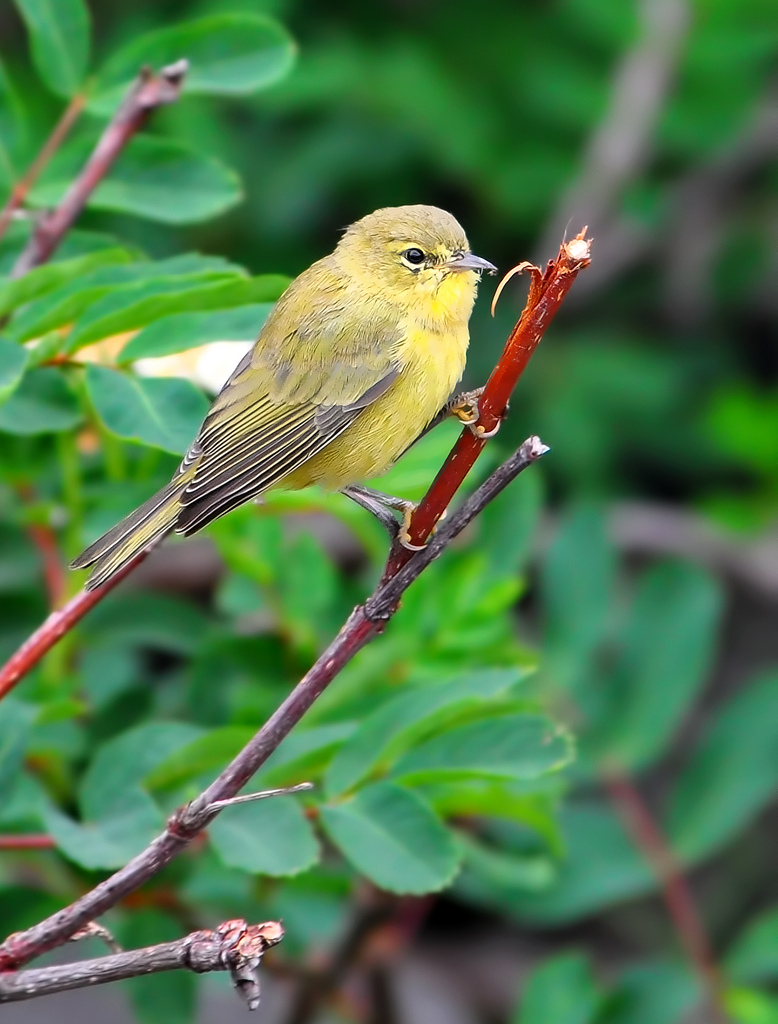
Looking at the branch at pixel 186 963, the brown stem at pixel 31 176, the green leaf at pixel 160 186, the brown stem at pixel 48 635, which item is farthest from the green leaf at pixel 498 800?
the brown stem at pixel 31 176

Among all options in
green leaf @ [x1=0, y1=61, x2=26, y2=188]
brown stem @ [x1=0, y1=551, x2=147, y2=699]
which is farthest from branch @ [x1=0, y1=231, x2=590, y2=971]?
green leaf @ [x1=0, y1=61, x2=26, y2=188]

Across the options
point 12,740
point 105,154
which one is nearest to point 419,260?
point 105,154

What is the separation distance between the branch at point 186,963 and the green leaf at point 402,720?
68 cm

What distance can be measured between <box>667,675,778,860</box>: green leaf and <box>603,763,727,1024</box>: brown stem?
0.05m

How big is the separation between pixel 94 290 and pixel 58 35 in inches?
31.4

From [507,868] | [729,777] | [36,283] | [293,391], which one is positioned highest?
[36,283]

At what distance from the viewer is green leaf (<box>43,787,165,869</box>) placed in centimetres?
203

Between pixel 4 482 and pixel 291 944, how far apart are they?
1194 millimetres

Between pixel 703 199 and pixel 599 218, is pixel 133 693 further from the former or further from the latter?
pixel 703 199

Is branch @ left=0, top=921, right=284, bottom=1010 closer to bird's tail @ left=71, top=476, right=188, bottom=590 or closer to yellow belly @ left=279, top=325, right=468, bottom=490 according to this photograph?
bird's tail @ left=71, top=476, right=188, bottom=590

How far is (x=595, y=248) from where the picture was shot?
4.77 metres

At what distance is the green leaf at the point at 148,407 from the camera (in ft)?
6.59

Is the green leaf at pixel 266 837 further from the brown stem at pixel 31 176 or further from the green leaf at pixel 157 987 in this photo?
the brown stem at pixel 31 176

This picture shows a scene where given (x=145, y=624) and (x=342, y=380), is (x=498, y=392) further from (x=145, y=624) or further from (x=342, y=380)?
(x=145, y=624)
